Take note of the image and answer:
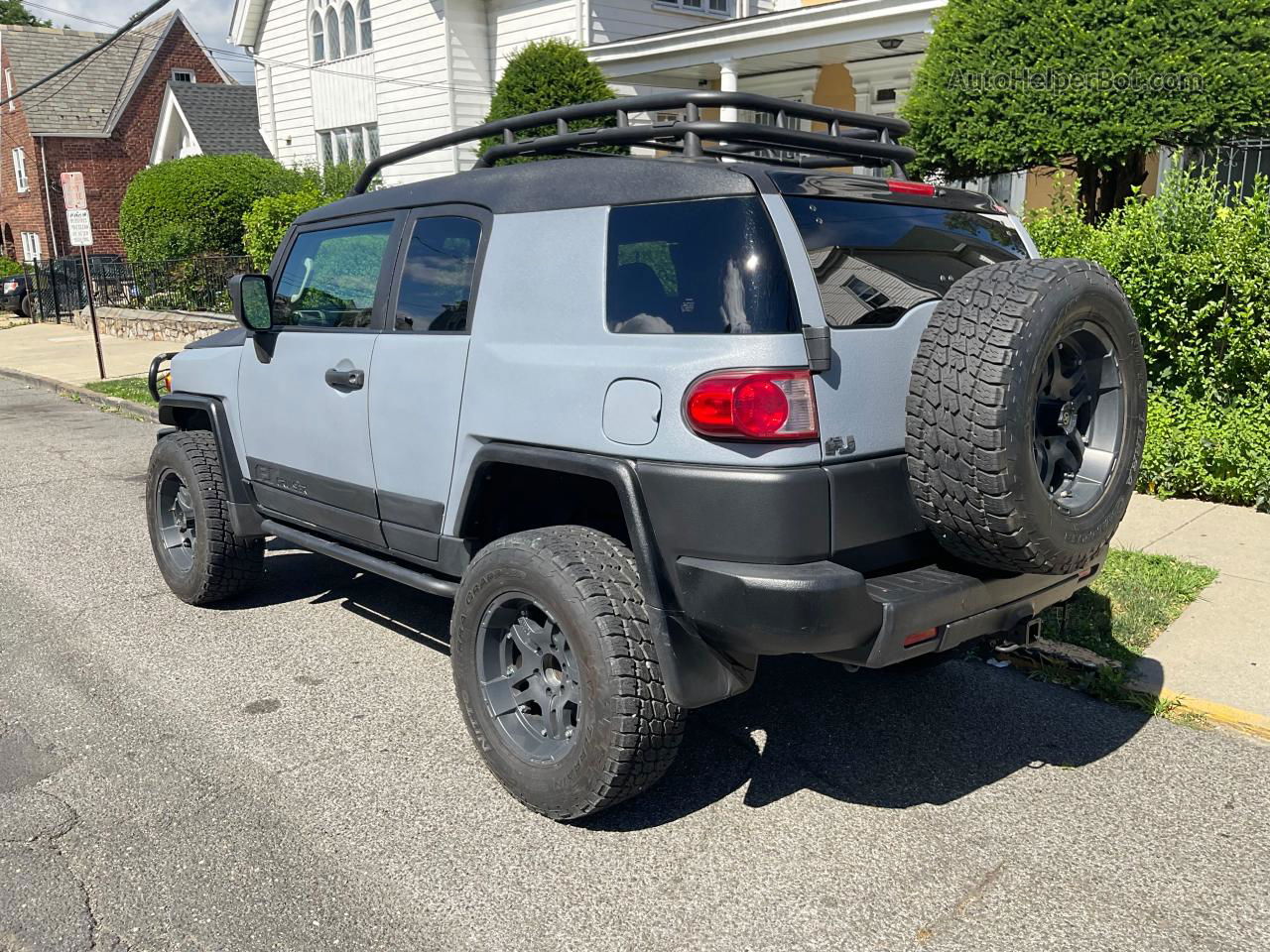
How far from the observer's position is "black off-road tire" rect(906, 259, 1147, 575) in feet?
9.61

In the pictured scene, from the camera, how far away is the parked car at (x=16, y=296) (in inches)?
1030

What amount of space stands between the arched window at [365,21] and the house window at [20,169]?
22.1 meters

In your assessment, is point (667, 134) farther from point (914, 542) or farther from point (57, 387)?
point (57, 387)

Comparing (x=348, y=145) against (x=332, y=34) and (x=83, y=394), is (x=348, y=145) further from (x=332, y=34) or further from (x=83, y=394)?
(x=83, y=394)

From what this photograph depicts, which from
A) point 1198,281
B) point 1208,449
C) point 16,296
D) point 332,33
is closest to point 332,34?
point 332,33

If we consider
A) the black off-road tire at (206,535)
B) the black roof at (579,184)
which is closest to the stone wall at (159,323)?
the black off-road tire at (206,535)

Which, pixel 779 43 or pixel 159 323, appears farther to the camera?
pixel 159 323

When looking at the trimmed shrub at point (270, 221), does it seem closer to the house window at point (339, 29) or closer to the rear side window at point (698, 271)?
the house window at point (339, 29)

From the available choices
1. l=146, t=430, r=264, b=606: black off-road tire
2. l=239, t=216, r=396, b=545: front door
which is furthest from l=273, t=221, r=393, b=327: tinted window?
l=146, t=430, r=264, b=606: black off-road tire

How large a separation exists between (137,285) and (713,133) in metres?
21.8

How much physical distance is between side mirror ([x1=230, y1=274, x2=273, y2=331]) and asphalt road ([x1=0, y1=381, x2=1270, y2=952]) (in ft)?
4.89

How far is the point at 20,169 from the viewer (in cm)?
3816

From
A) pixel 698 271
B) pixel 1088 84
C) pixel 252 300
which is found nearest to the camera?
pixel 698 271

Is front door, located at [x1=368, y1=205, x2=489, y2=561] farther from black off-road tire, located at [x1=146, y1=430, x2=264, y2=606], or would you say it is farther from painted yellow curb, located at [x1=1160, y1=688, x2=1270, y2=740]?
painted yellow curb, located at [x1=1160, y1=688, x2=1270, y2=740]
